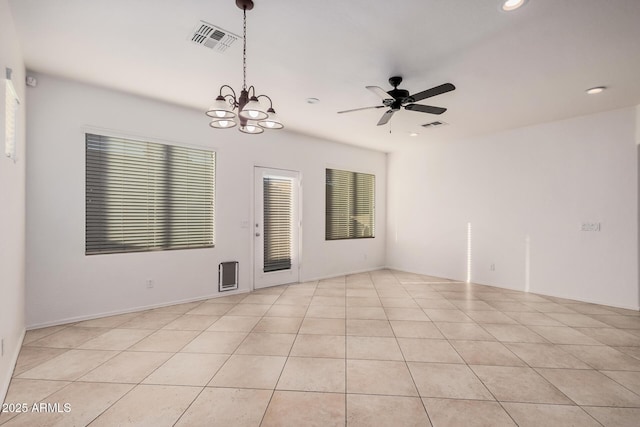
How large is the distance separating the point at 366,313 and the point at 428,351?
1222 millimetres

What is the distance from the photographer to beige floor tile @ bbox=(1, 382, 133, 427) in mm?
1892

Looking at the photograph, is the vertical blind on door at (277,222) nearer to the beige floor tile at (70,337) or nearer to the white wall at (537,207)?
the beige floor tile at (70,337)

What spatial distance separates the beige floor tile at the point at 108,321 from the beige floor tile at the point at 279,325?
168cm

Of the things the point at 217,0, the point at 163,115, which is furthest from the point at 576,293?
the point at 163,115

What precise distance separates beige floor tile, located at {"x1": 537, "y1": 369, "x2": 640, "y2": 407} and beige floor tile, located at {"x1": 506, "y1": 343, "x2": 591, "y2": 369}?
0.33ft

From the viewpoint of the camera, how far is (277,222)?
5.57 m

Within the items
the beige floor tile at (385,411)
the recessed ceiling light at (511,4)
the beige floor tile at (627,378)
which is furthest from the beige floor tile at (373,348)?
the recessed ceiling light at (511,4)

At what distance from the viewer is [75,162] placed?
3615 mm

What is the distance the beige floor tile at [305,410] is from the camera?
1.90m

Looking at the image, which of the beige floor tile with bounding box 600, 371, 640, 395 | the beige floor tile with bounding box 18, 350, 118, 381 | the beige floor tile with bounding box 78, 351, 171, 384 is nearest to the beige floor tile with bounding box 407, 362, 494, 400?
the beige floor tile with bounding box 600, 371, 640, 395

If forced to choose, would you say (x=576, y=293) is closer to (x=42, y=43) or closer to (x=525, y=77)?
(x=525, y=77)

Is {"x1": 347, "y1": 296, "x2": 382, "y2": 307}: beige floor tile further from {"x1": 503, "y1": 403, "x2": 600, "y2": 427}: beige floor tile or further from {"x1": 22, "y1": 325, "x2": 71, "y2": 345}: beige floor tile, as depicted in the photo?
{"x1": 22, "y1": 325, "x2": 71, "y2": 345}: beige floor tile

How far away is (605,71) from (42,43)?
5.71m

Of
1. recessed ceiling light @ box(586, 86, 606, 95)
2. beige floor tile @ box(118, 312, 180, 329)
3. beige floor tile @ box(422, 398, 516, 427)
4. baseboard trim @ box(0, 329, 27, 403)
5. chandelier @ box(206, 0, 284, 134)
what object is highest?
recessed ceiling light @ box(586, 86, 606, 95)
